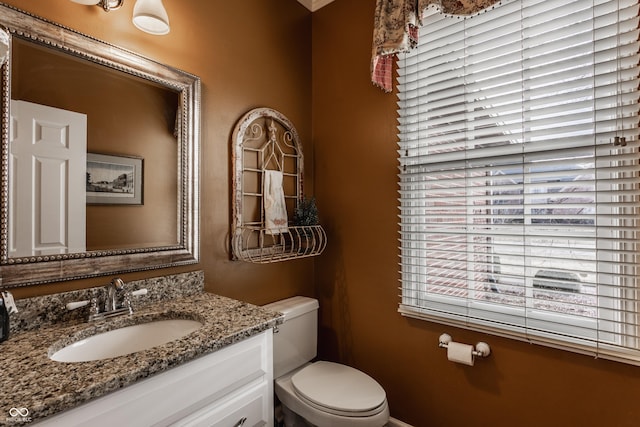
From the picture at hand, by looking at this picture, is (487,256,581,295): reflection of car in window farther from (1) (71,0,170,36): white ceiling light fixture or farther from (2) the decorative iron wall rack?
(1) (71,0,170,36): white ceiling light fixture

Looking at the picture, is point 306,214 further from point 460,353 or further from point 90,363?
point 90,363

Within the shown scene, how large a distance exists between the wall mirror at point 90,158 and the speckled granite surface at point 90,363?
18 centimetres

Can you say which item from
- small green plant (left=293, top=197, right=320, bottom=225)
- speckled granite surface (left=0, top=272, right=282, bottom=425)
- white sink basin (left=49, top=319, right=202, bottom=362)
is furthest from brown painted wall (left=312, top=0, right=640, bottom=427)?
white sink basin (left=49, top=319, right=202, bottom=362)

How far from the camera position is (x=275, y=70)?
1.92m

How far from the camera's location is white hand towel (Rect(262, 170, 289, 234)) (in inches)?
70.2

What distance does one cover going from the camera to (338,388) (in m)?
1.49

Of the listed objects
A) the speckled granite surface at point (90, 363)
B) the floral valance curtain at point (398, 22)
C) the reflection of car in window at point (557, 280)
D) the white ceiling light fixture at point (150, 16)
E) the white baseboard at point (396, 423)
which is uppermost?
the floral valance curtain at point (398, 22)

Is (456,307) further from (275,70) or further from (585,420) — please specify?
(275,70)

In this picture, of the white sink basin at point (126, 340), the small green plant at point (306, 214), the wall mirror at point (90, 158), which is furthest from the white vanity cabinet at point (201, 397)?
the small green plant at point (306, 214)

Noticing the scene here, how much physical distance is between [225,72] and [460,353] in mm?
1756

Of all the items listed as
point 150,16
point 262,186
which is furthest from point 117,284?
point 150,16

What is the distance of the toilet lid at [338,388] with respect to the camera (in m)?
1.37

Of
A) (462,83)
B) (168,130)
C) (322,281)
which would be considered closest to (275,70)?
(168,130)

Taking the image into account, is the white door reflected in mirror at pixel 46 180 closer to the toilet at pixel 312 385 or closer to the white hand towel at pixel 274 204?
the white hand towel at pixel 274 204
